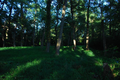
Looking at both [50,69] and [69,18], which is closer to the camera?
[50,69]

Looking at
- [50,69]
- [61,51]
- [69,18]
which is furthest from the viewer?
[69,18]

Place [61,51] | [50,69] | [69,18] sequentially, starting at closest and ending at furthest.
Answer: [50,69] → [61,51] → [69,18]

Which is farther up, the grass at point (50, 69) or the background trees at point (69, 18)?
the background trees at point (69, 18)

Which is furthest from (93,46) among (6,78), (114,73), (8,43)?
(8,43)

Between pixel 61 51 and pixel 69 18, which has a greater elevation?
pixel 69 18

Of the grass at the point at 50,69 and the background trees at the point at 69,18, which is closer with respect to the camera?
the grass at the point at 50,69

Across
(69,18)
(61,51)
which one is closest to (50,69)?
(61,51)

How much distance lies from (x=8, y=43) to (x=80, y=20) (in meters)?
28.6

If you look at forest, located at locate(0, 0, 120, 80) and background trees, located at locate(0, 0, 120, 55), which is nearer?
forest, located at locate(0, 0, 120, 80)

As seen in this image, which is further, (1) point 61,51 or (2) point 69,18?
(2) point 69,18

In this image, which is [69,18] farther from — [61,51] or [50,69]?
[50,69]

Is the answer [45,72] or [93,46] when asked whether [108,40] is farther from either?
[45,72]

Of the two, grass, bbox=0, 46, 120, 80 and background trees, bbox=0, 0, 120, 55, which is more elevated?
background trees, bbox=0, 0, 120, 55

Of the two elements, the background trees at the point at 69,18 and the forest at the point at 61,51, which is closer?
the forest at the point at 61,51
